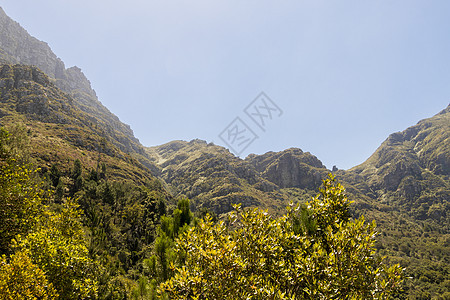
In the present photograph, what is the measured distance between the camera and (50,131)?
458 feet

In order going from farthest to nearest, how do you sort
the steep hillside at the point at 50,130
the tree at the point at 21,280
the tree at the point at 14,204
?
the steep hillside at the point at 50,130
the tree at the point at 14,204
the tree at the point at 21,280

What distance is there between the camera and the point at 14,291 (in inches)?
286

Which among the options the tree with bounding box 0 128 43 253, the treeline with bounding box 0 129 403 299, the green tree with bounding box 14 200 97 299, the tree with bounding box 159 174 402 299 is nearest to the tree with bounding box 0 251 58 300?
the treeline with bounding box 0 129 403 299

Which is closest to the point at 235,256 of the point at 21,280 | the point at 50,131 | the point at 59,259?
the point at 21,280

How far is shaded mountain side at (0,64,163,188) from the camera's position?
362 feet

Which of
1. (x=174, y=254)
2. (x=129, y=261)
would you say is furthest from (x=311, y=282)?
(x=129, y=261)

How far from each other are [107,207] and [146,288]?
75257 mm

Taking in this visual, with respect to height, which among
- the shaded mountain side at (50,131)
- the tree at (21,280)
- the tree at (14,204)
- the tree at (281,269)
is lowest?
the tree at (281,269)

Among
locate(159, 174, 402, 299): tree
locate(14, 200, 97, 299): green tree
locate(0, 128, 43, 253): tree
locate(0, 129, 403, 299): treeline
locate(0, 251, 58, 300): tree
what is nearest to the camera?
locate(159, 174, 402, 299): tree

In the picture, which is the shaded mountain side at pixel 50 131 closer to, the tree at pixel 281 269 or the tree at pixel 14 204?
the tree at pixel 14 204

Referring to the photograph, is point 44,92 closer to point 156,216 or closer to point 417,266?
point 156,216

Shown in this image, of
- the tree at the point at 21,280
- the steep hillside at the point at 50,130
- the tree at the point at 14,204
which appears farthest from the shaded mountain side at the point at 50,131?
the tree at the point at 21,280

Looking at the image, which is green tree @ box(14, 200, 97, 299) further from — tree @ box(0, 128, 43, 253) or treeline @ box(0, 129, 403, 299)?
tree @ box(0, 128, 43, 253)

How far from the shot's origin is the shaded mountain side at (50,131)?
110 metres
